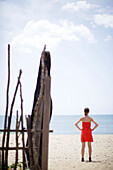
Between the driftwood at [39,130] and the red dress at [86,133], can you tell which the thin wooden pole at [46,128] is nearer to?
the driftwood at [39,130]

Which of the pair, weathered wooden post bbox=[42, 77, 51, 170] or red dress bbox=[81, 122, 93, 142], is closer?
weathered wooden post bbox=[42, 77, 51, 170]

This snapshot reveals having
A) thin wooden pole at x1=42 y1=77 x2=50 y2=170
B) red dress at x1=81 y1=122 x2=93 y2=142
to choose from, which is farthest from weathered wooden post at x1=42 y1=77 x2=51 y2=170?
red dress at x1=81 y1=122 x2=93 y2=142

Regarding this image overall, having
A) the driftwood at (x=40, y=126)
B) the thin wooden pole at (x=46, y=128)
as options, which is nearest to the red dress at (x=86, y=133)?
the driftwood at (x=40, y=126)

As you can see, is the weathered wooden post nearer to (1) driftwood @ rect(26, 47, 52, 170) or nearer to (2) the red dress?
(1) driftwood @ rect(26, 47, 52, 170)

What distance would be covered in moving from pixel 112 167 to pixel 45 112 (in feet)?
8.08

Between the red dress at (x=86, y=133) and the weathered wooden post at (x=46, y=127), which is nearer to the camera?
the weathered wooden post at (x=46, y=127)

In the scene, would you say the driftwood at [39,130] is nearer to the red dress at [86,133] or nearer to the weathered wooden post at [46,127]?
the weathered wooden post at [46,127]

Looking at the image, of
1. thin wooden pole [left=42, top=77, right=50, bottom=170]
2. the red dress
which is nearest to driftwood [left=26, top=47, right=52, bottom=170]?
thin wooden pole [left=42, top=77, right=50, bottom=170]

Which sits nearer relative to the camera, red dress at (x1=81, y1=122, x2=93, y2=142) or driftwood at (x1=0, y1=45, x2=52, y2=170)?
driftwood at (x1=0, y1=45, x2=52, y2=170)

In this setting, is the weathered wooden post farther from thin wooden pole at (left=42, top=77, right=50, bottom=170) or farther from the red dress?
the red dress

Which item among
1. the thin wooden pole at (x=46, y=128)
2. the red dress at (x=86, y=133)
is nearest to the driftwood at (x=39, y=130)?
the thin wooden pole at (x=46, y=128)

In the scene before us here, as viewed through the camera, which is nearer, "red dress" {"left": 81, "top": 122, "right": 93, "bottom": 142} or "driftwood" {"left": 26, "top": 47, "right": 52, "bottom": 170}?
"driftwood" {"left": 26, "top": 47, "right": 52, "bottom": 170}

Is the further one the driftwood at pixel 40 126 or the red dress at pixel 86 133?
the red dress at pixel 86 133

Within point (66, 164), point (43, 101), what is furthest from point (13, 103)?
point (66, 164)
